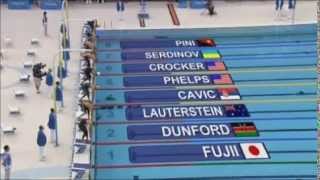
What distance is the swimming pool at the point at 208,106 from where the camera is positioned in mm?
11570

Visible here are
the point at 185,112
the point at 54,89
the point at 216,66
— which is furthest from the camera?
the point at 216,66

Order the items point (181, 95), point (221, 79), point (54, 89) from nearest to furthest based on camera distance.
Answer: point (54, 89) < point (181, 95) < point (221, 79)

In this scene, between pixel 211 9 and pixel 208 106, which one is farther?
pixel 211 9

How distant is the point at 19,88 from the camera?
1392 cm

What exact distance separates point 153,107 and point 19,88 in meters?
2.16

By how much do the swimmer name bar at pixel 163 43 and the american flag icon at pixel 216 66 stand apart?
40.9 inches

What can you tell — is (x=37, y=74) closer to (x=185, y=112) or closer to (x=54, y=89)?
(x=54, y=89)

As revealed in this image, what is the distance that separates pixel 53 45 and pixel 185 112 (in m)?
3.63

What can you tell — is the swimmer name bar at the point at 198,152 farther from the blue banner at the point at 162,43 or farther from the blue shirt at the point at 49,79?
the blue banner at the point at 162,43

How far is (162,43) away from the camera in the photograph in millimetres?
16312

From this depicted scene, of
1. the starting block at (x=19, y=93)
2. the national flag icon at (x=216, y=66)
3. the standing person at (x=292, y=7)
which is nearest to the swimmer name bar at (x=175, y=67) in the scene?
the national flag icon at (x=216, y=66)

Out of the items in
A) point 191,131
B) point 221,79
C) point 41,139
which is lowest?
point 41,139

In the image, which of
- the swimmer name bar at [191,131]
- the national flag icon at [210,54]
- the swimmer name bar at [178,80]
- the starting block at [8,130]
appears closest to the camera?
the starting block at [8,130]

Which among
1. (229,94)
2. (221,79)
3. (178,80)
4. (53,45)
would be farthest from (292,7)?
(53,45)
